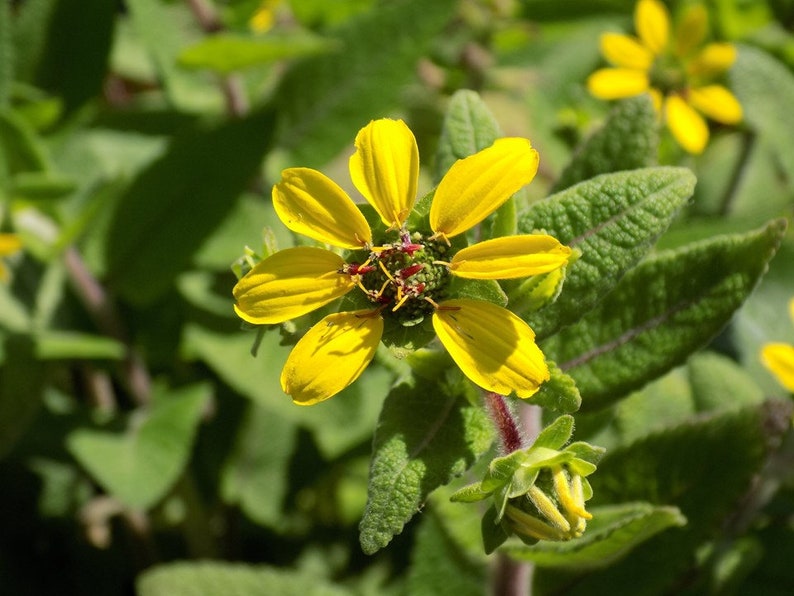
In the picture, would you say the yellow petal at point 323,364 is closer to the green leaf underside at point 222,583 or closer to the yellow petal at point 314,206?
the yellow petal at point 314,206

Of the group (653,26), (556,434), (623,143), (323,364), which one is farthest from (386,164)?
(653,26)

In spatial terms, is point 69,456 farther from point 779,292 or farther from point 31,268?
point 779,292

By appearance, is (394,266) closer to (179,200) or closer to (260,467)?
(179,200)

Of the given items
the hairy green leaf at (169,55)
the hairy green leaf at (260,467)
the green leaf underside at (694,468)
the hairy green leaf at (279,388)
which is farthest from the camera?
the hairy green leaf at (260,467)

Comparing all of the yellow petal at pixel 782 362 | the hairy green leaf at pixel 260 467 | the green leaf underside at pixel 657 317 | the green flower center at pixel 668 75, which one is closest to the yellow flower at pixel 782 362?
the yellow petal at pixel 782 362

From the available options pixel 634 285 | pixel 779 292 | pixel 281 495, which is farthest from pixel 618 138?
pixel 281 495

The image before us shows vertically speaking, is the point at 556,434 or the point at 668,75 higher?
the point at 556,434
